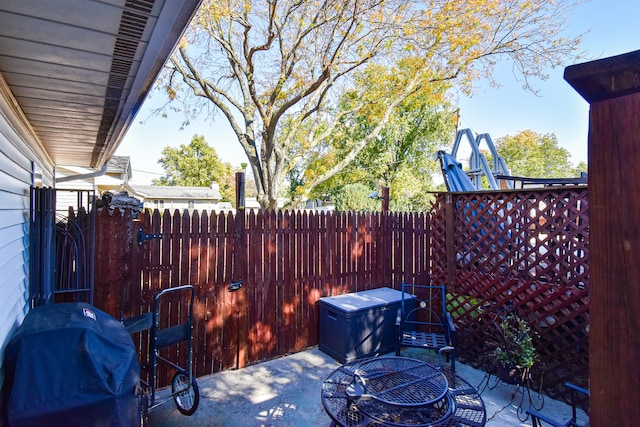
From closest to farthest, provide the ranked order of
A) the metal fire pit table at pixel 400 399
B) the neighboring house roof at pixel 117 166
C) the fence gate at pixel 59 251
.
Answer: the metal fire pit table at pixel 400 399, the fence gate at pixel 59 251, the neighboring house roof at pixel 117 166

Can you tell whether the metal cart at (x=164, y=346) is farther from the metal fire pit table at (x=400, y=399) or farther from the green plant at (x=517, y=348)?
the green plant at (x=517, y=348)

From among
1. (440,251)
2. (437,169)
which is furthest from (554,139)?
(440,251)

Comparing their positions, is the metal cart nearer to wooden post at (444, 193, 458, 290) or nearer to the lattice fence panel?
the lattice fence panel

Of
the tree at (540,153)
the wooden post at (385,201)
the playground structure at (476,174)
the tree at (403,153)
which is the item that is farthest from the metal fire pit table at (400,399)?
the tree at (540,153)

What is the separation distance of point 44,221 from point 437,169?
14.3 meters

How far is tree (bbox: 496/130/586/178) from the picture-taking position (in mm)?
21906

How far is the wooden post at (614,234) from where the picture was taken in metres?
0.59

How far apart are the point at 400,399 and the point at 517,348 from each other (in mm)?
1613

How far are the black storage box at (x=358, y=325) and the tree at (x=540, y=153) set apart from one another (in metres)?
20.8

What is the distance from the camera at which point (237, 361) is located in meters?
3.71

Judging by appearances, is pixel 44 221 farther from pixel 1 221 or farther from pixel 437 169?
pixel 437 169

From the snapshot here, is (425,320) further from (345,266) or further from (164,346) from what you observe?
(164,346)

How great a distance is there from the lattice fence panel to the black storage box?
2.49 ft

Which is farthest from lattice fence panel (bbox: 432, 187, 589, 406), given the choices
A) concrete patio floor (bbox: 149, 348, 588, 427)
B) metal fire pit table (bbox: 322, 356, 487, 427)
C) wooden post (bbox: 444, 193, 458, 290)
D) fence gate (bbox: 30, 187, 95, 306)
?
fence gate (bbox: 30, 187, 95, 306)
